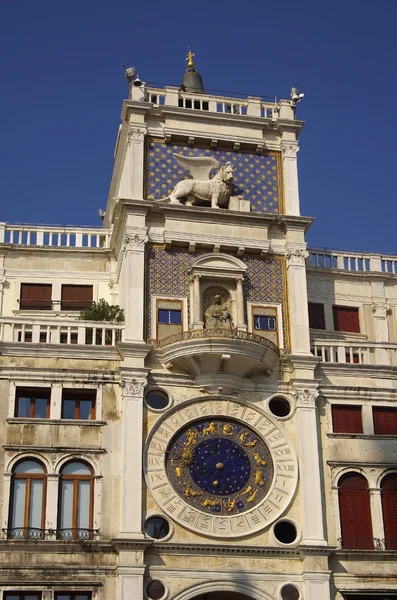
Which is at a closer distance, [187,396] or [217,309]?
[187,396]

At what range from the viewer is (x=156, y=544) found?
2986 centimetres

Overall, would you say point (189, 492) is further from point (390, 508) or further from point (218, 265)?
point (218, 265)

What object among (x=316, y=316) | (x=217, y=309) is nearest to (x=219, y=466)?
(x=217, y=309)

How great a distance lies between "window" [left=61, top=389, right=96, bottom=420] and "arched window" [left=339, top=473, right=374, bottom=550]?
7.95 metres

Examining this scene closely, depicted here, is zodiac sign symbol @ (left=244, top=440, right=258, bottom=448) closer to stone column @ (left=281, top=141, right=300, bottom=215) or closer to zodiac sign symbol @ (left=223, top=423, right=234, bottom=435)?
zodiac sign symbol @ (left=223, top=423, right=234, bottom=435)

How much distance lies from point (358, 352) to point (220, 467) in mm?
6634

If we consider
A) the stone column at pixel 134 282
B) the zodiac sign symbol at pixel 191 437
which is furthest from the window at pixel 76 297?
the zodiac sign symbol at pixel 191 437

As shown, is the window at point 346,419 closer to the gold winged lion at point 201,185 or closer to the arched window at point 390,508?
the arched window at point 390,508

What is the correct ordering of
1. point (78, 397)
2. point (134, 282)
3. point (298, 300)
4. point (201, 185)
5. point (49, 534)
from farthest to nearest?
point (201, 185), point (298, 300), point (134, 282), point (78, 397), point (49, 534)

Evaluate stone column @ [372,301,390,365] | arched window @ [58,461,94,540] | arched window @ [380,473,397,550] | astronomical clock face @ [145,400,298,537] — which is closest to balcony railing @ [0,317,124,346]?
astronomical clock face @ [145,400,298,537]

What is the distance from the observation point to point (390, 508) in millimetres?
32438

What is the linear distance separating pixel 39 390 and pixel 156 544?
579 centimetres

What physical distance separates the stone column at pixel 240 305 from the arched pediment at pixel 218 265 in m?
0.34

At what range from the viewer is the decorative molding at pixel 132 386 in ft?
104
